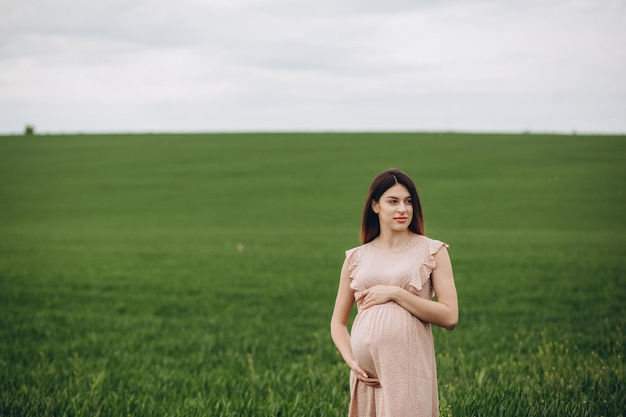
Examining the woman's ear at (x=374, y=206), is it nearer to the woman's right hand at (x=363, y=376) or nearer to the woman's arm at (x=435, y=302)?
the woman's arm at (x=435, y=302)

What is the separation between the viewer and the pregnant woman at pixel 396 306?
3.03m

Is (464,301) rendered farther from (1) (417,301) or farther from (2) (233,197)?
(2) (233,197)

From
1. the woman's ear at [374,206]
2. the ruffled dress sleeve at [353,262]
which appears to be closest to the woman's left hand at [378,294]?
the ruffled dress sleeve at [353,262]

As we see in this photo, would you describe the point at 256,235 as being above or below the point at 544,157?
below

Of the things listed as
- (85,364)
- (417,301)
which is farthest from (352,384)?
(85,364)

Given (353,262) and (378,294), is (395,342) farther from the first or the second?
(353,262)

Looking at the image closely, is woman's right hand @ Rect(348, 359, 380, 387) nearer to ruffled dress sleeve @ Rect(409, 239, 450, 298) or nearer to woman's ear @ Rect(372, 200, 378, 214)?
ruffled dress sleeve @ Rect(409, 239, 450, 298)

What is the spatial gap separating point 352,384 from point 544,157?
131 ft

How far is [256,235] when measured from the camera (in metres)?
22.9

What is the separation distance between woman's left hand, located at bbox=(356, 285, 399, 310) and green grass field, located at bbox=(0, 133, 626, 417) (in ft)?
6.42

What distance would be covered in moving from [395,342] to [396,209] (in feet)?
2.03

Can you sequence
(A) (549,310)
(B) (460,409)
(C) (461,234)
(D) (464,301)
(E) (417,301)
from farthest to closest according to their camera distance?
(C) (461,234)
(D) (464,301)
(A) (549,310)
(B) (460,409)
(E) (417,301)

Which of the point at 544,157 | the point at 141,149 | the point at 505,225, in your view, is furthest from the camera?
the point at 141,149

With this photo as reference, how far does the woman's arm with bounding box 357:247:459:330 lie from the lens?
9.96ft
